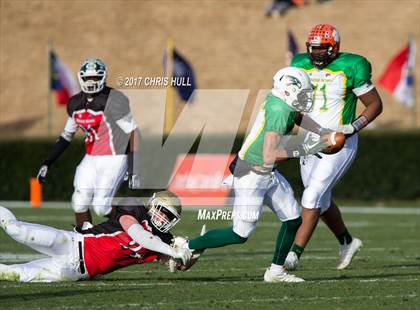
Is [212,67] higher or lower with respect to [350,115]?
lower

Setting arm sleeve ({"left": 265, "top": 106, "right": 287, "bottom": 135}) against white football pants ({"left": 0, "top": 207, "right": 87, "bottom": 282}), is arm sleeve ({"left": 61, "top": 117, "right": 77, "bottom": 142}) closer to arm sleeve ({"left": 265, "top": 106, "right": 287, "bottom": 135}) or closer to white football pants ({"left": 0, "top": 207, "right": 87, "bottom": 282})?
white football pants ({"left": 0, "top": 207, "right": 87, "bottom": 282})

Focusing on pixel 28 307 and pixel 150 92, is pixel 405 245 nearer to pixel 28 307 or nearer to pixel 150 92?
pixel 28 307

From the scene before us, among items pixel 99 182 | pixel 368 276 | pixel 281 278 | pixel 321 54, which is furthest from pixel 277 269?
pixel 99 182

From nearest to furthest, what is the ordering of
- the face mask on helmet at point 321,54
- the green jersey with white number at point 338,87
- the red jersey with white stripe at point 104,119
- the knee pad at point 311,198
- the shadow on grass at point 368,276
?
the shadow on grass at point 368,276 < the knee pad at point 311,198 < the face mask on helmet at point 321,54 < the green jersey with white number at point 338,87 < the red jersey with white stripe at point 104,119

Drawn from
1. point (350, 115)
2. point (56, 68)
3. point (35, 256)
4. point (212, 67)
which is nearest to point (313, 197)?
point (350, 115)

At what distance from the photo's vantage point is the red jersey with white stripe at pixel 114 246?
828 cm

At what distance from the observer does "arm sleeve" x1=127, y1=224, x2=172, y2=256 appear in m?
8.09

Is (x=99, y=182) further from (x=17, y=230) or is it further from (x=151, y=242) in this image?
(x=151, y=242)

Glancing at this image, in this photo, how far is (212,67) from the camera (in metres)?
31.4

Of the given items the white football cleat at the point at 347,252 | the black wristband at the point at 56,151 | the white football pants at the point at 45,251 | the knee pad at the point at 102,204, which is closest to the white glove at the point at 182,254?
the white football pants at the point at 45,251

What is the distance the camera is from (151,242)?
810cm

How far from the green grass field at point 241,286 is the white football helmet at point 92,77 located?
1.80 meters

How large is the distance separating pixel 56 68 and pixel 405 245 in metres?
12.1

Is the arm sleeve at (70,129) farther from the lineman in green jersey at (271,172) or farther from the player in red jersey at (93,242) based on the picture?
the lineman in green jersey at (271,172)
